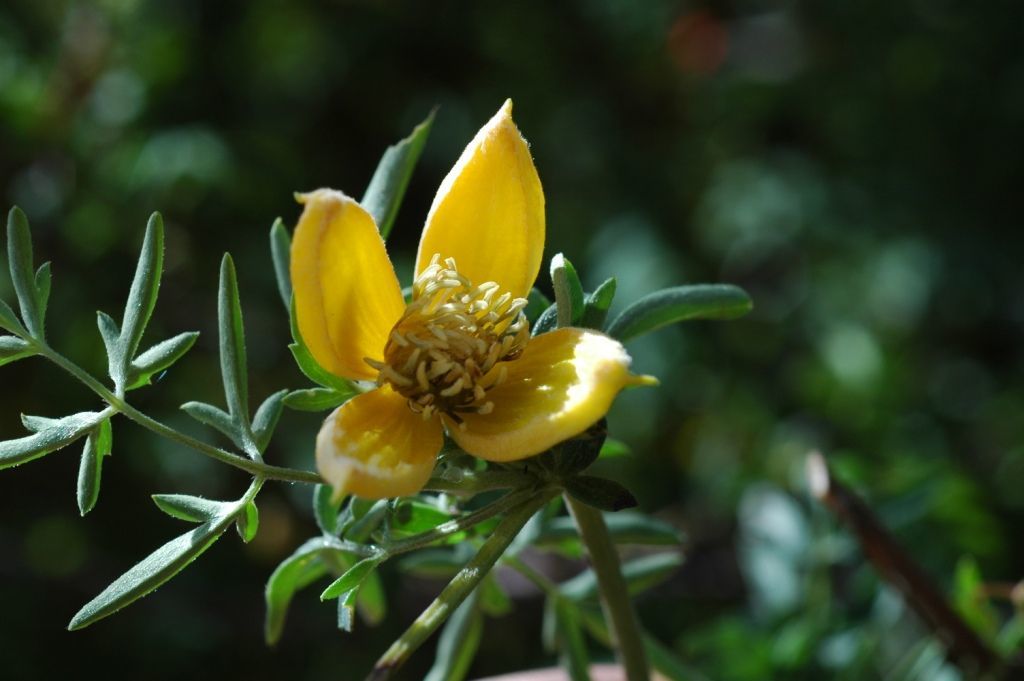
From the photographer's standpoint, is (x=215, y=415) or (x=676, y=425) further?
(x=676, y=425)

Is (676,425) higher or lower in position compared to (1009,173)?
lower

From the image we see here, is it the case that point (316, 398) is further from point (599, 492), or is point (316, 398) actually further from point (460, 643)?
point (460, 643)

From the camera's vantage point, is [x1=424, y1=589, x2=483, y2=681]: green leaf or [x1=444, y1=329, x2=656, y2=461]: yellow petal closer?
[x1=444, y1=329, x2=656, y2=461]: yellow petal

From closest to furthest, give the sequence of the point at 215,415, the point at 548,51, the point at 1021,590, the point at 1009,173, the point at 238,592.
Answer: the point at 215,415
the point at 1021,590
the point at 238,592
the point at 1009,173
the point at 548,51

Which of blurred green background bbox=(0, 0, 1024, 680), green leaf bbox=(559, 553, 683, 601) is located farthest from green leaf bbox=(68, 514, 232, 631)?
blurred green background bbox=(0, 0, 1024, 680)

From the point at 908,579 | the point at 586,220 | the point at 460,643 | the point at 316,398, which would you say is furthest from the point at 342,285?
the point at 586,220

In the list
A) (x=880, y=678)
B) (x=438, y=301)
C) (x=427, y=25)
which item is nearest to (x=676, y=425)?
(x=427, y=25)

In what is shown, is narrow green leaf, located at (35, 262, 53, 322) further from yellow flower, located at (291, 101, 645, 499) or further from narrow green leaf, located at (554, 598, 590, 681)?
narrow green leaf, located at (554, 598, 590, 681)

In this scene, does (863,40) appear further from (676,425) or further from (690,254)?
(676,425)
